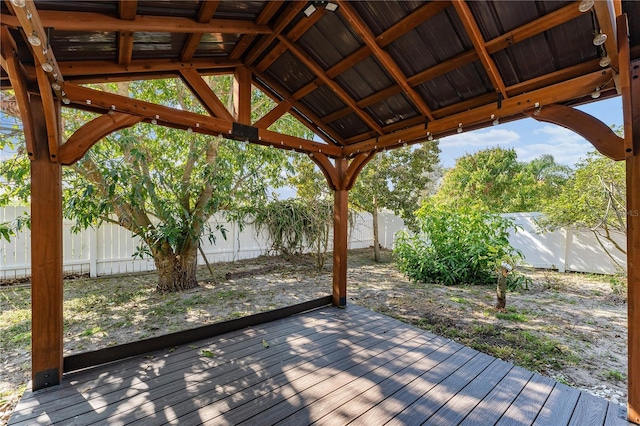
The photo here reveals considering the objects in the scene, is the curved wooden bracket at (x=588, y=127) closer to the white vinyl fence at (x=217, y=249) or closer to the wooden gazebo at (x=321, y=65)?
the wooden gazebo at (x=321, y=65)

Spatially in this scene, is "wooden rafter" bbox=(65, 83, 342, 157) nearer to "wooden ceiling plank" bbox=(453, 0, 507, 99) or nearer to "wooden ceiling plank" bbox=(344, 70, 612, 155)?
"wooden ceiling plank" bbox=(344, 70, 612, 155)

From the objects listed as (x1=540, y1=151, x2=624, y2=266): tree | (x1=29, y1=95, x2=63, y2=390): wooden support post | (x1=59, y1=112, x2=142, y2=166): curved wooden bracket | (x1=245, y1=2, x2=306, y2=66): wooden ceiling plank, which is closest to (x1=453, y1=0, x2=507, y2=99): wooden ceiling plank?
(x1=245, y1=2, x2=306, y2=66): wooden ceiling plank

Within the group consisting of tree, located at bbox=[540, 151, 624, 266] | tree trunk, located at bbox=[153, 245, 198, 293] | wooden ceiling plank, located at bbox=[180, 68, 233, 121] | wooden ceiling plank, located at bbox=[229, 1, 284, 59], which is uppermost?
wooden ceiling plank, located at bbox=[229, 1, 284, 59]

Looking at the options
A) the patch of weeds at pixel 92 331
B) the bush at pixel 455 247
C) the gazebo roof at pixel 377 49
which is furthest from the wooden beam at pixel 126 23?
the bush at pixel 455 247

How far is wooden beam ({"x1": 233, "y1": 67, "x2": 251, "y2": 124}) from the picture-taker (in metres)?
2.97

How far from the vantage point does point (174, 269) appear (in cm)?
450

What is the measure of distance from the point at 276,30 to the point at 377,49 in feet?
3.07

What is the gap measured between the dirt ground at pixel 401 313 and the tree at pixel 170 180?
0.87 metres

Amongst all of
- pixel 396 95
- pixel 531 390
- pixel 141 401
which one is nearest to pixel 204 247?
pixel 141 401

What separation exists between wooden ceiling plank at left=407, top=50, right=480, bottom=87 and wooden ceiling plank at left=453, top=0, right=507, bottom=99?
0.10 metres

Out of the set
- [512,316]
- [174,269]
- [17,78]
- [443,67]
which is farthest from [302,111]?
[512,316]

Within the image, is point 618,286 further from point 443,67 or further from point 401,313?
point 443,67

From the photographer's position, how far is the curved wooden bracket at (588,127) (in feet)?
6.15

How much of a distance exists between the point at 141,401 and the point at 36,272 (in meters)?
1.24
